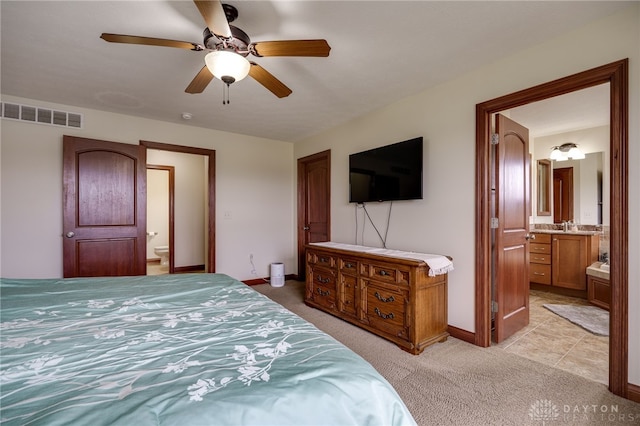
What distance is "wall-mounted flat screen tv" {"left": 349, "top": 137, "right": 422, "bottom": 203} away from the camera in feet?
9.78

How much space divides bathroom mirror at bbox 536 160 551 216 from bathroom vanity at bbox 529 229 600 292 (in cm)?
69

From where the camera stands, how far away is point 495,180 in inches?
104

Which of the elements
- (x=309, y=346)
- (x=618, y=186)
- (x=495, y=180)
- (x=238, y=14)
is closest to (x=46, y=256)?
(x=238, y=14)

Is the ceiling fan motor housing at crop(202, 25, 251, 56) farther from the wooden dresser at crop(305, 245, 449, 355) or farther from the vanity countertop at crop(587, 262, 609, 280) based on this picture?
the vanity countertop at crop(587, 262, 609, 280)

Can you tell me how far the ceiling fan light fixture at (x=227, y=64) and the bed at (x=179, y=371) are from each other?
138cm

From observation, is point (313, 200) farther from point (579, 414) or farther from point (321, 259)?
point (579, 414)

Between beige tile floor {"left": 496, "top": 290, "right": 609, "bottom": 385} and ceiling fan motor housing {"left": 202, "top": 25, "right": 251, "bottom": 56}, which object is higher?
ceiling fan motor housing {"left": 202, "top": 25, "right": 251, "bottom": 56}

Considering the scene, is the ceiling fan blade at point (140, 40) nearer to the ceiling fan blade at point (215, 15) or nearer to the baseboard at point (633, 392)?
the ceiling fan blade at point (215, 15)

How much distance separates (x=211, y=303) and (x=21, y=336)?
2.35 feet

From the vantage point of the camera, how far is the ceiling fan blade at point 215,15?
1403mm

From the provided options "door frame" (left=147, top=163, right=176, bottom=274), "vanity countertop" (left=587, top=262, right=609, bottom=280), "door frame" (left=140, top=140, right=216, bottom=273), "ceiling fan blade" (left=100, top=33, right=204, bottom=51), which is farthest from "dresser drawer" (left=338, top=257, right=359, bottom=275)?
"door frame" (left=147, top=163, right=176, bottom=274)

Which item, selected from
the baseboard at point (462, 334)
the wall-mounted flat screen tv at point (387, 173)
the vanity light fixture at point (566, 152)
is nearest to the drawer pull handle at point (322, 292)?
the wall-mounted flat screen tv at point (387, 173)

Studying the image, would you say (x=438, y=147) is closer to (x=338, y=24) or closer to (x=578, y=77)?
(x=578, y=77)

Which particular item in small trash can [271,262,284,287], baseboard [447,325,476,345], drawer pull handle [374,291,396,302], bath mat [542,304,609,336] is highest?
drawer pull handle [374,291,396,302]
